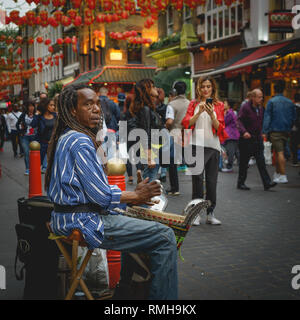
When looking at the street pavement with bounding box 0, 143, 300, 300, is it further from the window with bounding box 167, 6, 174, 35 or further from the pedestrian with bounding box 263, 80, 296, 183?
the window with bounding box 167, 6, 174, 35

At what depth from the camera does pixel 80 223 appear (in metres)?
3.01

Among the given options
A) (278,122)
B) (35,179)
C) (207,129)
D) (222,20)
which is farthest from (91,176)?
(222,20)

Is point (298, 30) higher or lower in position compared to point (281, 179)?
higher

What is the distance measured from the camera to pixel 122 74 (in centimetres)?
3447

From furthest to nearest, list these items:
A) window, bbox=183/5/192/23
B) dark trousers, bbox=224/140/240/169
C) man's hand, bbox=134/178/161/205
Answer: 1. window, bbox=183/5/192/23
2. dark trousers, bbox=224/140/240/169
3. man's hand, bbox=134/178/161/205

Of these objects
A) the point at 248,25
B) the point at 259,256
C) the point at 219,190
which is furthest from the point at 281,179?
the point at 248,25

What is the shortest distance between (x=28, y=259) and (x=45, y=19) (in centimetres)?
1494

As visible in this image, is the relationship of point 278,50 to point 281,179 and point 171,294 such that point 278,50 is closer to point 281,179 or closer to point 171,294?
point 281,179

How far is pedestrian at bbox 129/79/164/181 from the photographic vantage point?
21.2ft

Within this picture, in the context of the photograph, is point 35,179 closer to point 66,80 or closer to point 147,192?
point 147,192

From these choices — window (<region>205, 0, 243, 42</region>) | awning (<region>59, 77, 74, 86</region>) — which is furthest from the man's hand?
awning (<region>59, 77, 74, 86</region>)

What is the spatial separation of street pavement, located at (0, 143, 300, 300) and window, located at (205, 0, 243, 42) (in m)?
12.5

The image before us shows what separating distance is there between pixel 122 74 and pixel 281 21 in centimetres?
2062

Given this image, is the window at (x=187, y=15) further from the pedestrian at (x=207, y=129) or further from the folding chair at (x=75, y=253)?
the folding chair at (x=75, y=253)
